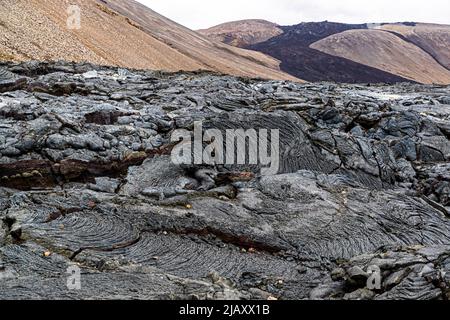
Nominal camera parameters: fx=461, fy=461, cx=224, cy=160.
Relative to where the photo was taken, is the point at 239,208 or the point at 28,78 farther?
the point at 28,78

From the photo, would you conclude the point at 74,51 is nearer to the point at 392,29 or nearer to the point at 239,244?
the point at 239,244

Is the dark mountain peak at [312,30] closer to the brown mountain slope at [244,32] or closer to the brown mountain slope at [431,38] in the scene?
the brown mountain slope at [244,32]

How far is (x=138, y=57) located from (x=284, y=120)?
58393 mm

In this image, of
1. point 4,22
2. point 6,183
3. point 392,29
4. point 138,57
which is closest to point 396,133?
point 6,183

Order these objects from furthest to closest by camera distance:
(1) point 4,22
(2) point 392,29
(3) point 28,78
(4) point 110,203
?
1. (2) point 392,29
2. (1) point 4,22
3. (3) point 28,78
4. (4) point 110,203

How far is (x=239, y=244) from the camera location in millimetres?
12656

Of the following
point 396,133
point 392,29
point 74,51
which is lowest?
point 396,133

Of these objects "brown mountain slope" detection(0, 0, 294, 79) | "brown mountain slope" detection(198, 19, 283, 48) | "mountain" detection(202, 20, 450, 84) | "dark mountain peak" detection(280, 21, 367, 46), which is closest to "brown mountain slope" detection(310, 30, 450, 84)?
"mountain" detection(202, 20, 450, 84)

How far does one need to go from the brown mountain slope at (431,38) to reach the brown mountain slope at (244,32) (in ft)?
145

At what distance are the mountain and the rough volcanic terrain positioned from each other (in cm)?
10149

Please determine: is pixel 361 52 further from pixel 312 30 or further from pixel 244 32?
pixel 244 32

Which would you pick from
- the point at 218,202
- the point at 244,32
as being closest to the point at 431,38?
the point at 244,32

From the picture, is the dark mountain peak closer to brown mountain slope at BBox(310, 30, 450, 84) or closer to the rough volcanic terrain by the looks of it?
brown mountain slope at BBox(310, 30, 450, 84)

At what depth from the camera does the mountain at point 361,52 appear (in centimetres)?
12600
